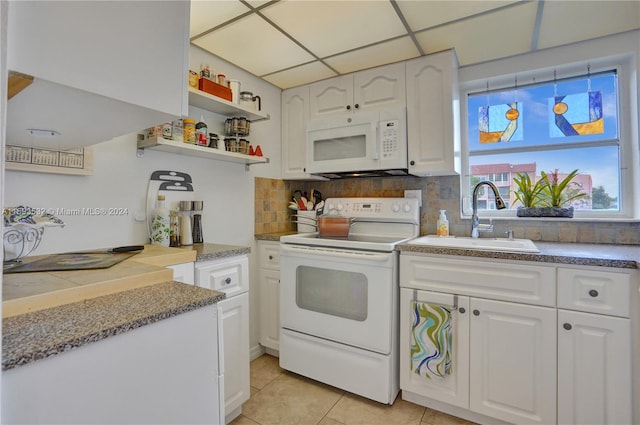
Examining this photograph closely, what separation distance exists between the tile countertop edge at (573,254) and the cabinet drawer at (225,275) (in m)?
0.87

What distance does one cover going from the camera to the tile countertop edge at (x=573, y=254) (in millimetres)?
1321

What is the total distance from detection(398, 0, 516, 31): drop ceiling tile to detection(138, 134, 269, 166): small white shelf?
120 centimetres

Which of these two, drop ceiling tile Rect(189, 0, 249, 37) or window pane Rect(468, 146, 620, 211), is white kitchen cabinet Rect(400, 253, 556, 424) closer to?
window pane Rect(468, 146, 620, 211)

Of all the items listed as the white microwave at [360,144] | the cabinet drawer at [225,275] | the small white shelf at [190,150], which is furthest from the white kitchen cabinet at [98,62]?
the white microwave at [360,144]

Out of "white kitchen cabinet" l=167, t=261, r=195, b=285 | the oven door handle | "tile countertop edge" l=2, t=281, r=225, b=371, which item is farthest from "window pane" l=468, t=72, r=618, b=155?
"tile countertop edge" l=2, t=281, r=225, b=371

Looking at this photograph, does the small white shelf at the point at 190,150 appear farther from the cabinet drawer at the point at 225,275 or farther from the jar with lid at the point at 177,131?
the cabinet drawer at the point at 225,275

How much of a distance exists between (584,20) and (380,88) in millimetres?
1126

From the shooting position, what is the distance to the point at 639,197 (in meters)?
1.79

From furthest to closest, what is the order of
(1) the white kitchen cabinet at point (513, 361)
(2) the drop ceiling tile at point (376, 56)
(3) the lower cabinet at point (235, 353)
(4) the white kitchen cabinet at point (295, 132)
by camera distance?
(4) the white kitchen cabinet at point (295, 132)
(2) the drop ceiling tile at point (376, 56)
(3) the lower cabinet at point (235, 353)
(1) the white kitchen cabinet at point (513, 361)

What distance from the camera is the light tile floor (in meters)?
1.66

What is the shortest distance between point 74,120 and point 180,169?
1014 millimetres

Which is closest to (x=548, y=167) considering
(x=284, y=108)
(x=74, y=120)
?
(x=284, y=108)

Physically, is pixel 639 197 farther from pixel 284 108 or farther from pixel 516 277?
pixel 284 108

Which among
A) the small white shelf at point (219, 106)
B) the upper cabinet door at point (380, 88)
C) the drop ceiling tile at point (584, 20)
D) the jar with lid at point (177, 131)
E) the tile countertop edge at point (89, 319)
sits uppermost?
the drop ceiling tile at point (584, 20)
